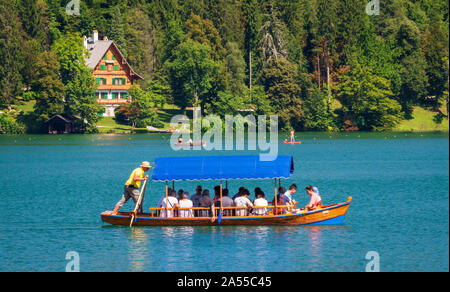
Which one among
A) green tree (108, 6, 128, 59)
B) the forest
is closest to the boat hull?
the forest

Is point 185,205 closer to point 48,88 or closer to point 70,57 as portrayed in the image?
point 48,88

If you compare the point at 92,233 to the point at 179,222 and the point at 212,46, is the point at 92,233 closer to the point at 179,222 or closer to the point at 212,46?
the point at 179,222

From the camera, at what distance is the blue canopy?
37.2m

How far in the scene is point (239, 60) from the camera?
145000mm

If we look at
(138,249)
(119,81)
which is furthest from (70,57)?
(138,249)

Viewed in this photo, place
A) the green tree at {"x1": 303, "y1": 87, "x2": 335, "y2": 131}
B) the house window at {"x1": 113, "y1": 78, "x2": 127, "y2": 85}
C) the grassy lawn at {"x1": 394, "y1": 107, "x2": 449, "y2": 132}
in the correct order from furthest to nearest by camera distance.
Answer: the house window at {"x1": 113, "y1": 78, "x2": 127, "y2": 85}, the green tree at {"x1": 303, "y1": 87, "x2": 335, "y2": 131}, the grassy lawn at {"x1": 394, "y1": 107, "x2": 449, "y2": 132}

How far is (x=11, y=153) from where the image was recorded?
9356 cm

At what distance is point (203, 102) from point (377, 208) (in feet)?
320

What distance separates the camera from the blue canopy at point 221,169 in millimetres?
37219

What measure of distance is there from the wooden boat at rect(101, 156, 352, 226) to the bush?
310ft

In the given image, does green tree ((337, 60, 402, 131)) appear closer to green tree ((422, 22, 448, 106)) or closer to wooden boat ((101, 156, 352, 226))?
green tree ((422, 22, 448, 106))

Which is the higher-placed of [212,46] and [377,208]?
[212,46]

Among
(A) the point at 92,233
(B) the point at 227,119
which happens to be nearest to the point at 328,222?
(A) the point at 92,233

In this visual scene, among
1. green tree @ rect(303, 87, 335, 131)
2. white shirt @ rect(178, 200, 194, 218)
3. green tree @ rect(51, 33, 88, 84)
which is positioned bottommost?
white shirt @ rect(178, 200, 194, 218)
